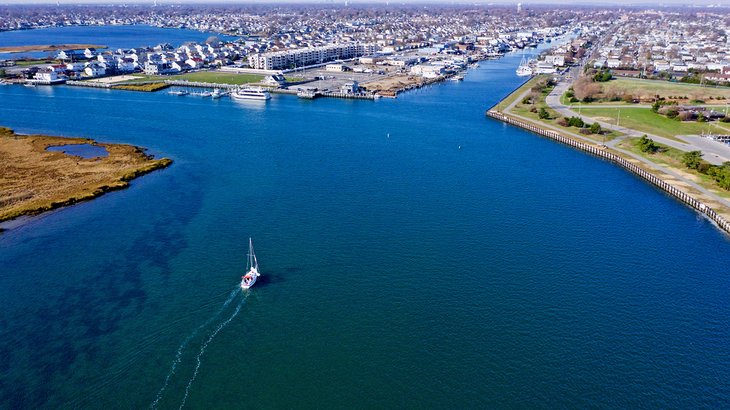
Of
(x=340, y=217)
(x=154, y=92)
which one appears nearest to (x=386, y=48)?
(x=154, y=92)

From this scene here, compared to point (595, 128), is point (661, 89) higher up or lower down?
higher up

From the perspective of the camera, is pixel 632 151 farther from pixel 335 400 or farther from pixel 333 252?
pixel 335 400

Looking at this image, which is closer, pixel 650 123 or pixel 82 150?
pixel 82 150

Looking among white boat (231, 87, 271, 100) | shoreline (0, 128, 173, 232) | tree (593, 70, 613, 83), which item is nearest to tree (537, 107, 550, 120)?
tree (593, 70, 613, 83)

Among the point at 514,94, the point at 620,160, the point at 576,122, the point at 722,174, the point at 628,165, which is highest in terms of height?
the point at 514,94

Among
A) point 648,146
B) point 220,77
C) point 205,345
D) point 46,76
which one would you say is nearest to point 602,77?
point 648,146

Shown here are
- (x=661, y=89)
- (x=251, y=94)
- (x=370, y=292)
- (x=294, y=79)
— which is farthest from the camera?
(x=294, y=79)

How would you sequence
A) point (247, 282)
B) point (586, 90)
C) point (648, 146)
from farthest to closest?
point (586, 90) < point (648, 146) < point (247, 282)

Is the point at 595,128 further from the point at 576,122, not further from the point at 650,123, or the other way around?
the point at 650,123
